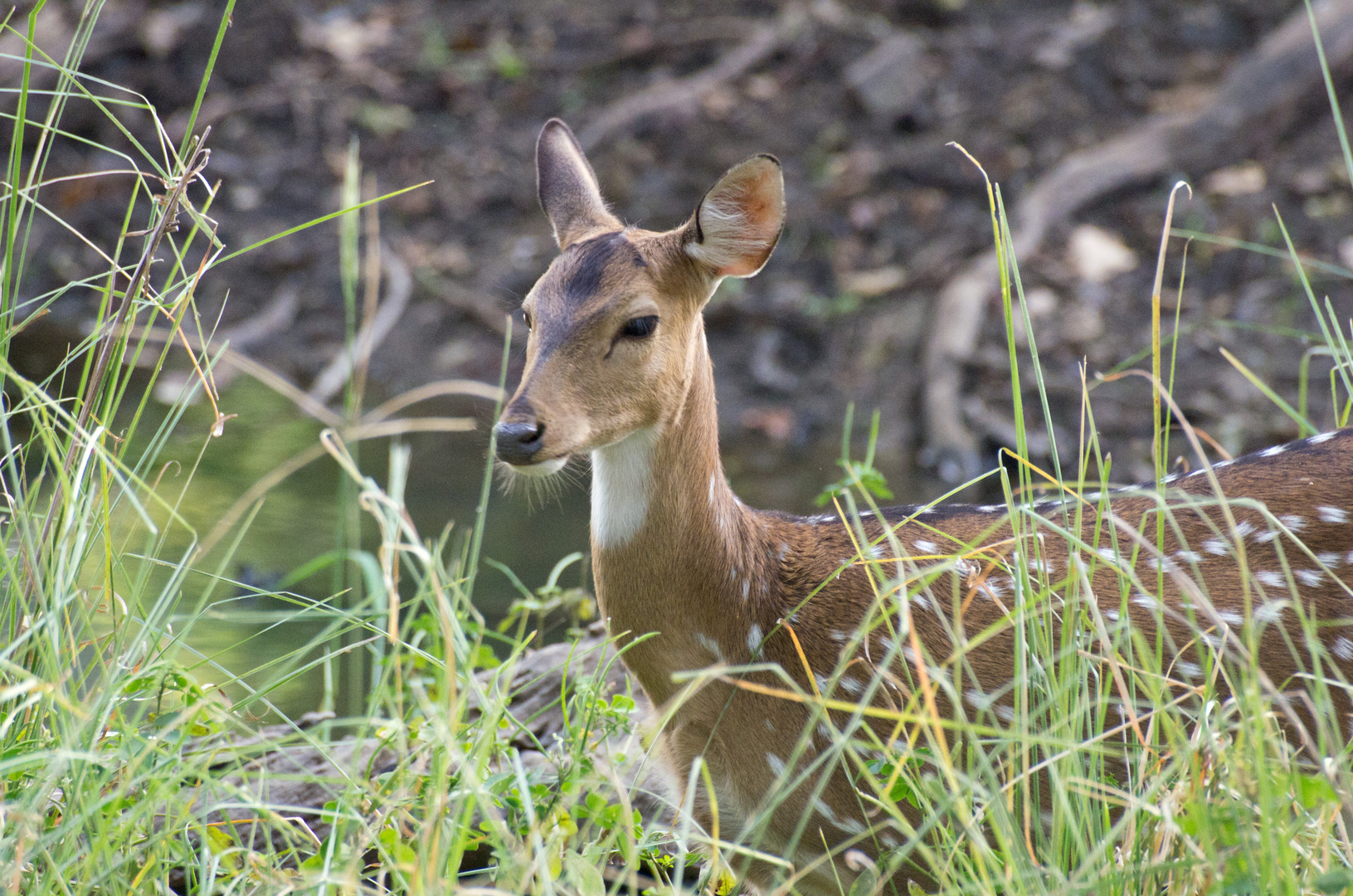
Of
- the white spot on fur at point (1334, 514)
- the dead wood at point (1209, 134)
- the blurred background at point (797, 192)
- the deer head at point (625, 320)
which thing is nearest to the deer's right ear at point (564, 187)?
the deer head at point (625, 320)

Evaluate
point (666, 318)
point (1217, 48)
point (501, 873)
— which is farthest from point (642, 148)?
point (501, 873)

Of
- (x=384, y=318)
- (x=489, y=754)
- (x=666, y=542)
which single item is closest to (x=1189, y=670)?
(x=666, y=542)

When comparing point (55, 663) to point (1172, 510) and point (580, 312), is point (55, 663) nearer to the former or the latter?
point (580, 312)

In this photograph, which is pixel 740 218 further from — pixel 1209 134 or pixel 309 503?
pixel 1209 134

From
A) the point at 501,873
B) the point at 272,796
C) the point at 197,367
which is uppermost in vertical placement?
the point at 197,367

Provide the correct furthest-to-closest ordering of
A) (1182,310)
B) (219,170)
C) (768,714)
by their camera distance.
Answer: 1. (219,170)
2. (1182,310)
3. (768,714)

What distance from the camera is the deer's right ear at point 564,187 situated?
328 cm

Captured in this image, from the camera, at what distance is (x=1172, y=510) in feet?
9.94

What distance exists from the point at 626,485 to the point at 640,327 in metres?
0.35

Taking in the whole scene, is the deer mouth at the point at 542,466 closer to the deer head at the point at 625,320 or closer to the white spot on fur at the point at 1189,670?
the deer head at the point at 625,320

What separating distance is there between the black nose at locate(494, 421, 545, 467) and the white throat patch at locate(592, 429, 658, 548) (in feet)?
0.89

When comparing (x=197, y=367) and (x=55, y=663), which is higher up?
(x=197, y=367)

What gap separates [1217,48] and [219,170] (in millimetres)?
6393

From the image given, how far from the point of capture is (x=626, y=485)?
2.92 metres
